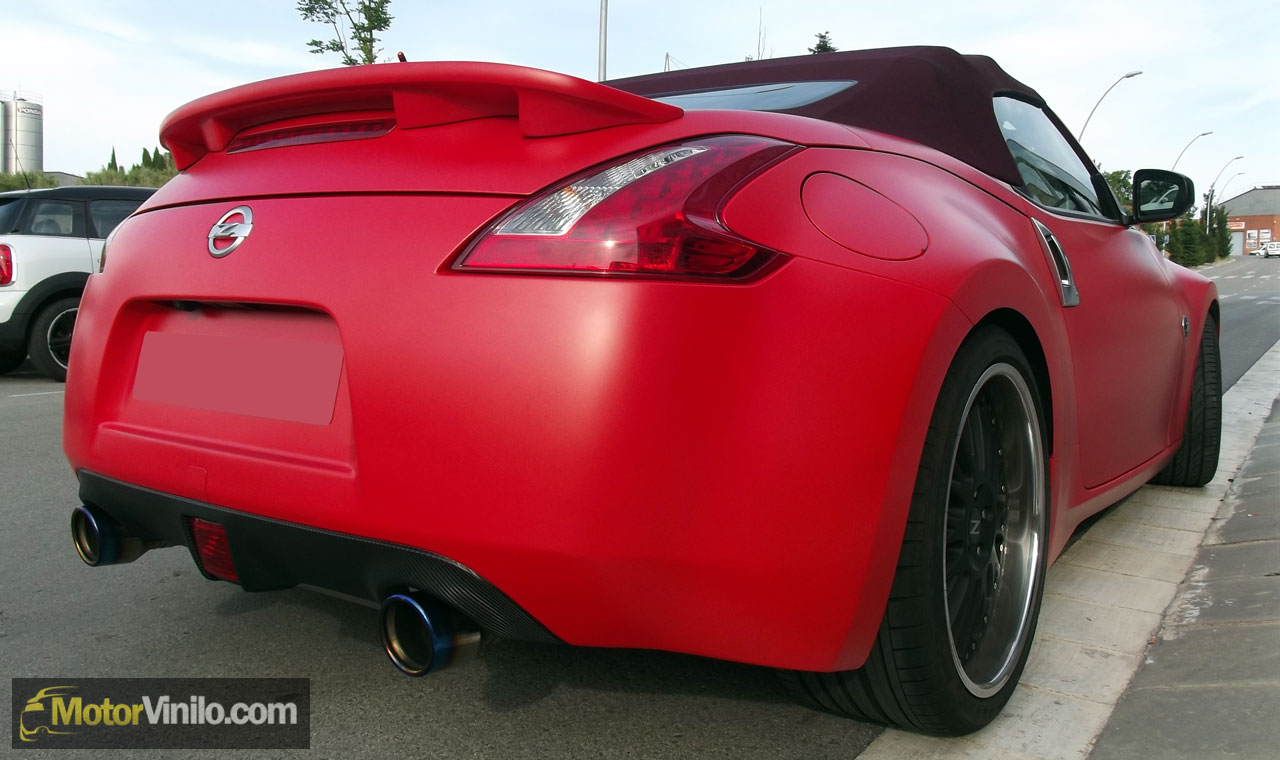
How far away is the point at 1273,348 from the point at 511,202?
40.0 feet

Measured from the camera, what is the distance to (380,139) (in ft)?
6.27

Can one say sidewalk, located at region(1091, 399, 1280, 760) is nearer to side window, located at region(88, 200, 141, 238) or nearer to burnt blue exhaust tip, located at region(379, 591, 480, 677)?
burnt blue exhaust tip, located at region(379, 591, 480, 677)

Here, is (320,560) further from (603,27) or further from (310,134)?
(603,27)

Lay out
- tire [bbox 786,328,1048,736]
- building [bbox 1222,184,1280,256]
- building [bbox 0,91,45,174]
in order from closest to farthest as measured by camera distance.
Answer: tire [bbox 786,328,1048,736], building [bbox 0,91,45,174], building [bbox 1222,184,1280,256]

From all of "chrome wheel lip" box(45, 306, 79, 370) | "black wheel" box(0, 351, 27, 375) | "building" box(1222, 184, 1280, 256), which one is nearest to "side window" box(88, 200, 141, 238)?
"chrome wheel lip" box(45, 306, 79, 370)

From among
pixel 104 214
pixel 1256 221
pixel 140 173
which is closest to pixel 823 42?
pixel 140 173

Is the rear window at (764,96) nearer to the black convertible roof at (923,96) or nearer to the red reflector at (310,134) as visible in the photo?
the black convertible roof at (923,96)

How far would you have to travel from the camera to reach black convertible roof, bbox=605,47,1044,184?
98.1 inches

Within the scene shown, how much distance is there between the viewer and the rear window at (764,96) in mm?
2590

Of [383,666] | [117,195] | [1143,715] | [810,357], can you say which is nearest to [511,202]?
[810,357]

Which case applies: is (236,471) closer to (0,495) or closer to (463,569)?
(463,569)

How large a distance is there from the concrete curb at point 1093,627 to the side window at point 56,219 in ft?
28.5

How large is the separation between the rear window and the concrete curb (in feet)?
4.60

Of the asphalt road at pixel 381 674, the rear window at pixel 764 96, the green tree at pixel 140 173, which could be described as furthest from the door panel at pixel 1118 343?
the green tree at pixel 140 173
